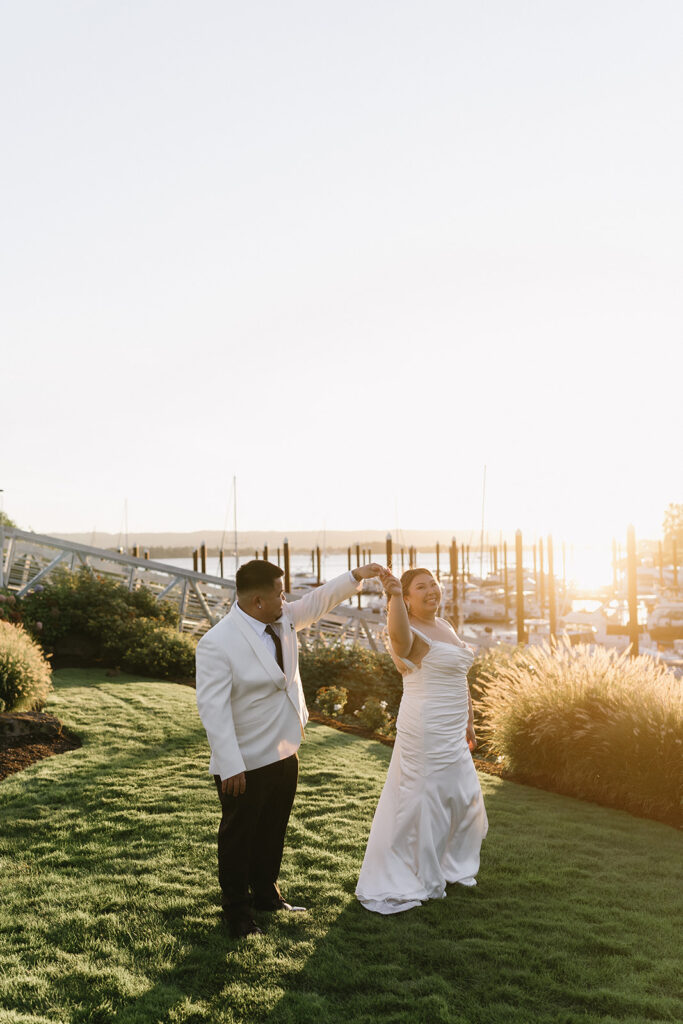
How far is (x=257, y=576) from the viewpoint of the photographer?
13.9ft

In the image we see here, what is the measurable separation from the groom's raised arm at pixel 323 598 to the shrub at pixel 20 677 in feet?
19.9

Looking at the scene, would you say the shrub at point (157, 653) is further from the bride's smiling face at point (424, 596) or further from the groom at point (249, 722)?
the groom at point (249, 722)

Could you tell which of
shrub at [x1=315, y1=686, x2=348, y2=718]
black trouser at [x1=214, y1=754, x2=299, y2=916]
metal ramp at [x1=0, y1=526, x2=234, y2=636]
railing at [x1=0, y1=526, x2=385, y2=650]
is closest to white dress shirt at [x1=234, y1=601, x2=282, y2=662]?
black trouser at [x1=214, y1=754, x2=299, y2=916]

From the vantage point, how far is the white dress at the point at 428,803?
15.9 feet

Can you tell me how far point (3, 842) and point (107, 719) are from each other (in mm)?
4219

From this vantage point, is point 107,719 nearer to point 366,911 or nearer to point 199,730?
point 199,730

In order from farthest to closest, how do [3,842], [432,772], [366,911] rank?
[3,842]
[432,772]
[366,911]

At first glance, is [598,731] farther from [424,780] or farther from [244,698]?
[244,698]

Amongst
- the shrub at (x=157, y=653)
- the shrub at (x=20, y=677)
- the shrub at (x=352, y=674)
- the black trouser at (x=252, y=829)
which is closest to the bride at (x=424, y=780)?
the black trouser at (x=252, y=829)

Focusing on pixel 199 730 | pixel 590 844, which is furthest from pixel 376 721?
pixel 590 844

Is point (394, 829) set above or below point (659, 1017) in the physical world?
above

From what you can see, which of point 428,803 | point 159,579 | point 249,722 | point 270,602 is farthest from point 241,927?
point 159,579

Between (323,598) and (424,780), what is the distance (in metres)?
1.42

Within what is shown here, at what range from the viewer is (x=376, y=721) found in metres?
11.4
